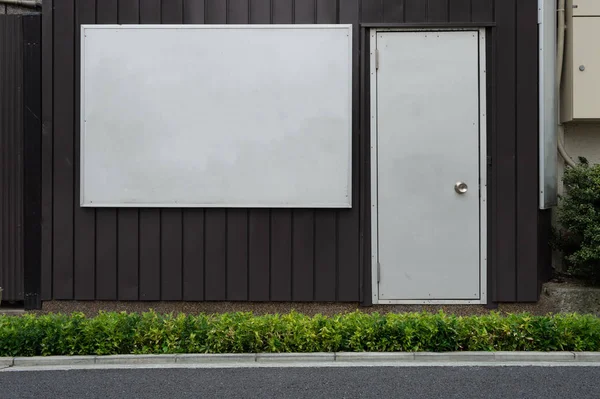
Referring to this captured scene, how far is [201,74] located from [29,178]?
2425mm

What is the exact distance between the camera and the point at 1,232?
7930mm

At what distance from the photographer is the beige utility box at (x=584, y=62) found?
799 cm

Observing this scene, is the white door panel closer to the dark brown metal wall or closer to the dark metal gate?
the dark brown metal wall

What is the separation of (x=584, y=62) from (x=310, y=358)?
4.93m

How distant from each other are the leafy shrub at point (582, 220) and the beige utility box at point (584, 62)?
2.15 ft

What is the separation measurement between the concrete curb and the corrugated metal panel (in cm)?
197

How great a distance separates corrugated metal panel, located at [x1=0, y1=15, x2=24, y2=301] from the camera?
26.0 feet

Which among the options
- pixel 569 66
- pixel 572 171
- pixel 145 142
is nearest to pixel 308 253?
pixel 145 142

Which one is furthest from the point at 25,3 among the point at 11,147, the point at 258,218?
the point at 258,218

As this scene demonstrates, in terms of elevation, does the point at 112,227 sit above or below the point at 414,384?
above

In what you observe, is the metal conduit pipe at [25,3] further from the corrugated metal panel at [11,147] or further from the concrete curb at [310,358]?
the concrete curb at [310,358]

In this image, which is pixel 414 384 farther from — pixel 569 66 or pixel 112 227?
pixel 569 66

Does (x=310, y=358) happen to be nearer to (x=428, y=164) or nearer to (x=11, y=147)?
(x=428, y=164)

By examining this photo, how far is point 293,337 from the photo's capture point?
6.46 metres
